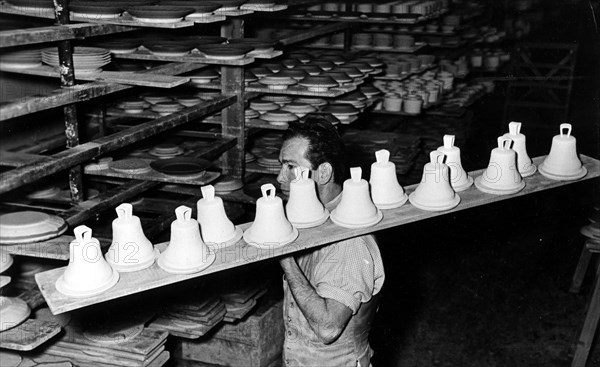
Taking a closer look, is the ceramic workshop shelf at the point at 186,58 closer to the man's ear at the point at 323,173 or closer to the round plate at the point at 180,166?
the round plate at the point at 180,166

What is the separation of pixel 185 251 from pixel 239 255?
22 centimetres

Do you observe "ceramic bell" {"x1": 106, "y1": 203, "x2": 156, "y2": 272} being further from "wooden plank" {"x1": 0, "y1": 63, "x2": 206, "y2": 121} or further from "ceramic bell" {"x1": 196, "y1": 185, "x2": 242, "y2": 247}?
"wooden plank" {"x1": 0, "y1": 63, "x2": 206, "y2": 121}

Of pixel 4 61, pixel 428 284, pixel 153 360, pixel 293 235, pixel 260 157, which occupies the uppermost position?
pixel 4 61

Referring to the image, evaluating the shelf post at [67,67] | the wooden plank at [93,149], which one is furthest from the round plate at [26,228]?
the shelf post at [67,67]

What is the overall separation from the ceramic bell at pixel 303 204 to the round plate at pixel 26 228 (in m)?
1.11

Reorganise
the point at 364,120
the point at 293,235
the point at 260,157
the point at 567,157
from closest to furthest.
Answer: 1. the point at 293,235
2. the point at 567,157
3. the point at 260,157
4. the point at 364,120

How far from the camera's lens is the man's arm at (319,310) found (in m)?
2.37

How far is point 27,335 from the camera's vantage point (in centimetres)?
264

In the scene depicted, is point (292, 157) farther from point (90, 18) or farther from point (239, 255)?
point (90, 18)

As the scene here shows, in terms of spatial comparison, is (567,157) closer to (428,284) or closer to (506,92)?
(428,284)

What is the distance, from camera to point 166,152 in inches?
185

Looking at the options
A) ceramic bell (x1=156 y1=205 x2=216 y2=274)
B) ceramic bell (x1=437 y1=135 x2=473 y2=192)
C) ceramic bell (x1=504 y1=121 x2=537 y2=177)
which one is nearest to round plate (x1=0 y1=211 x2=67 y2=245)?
ceramic bell (x1=156 y1=205 x2=216 y2=274)

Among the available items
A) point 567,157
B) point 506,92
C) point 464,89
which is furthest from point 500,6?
point 567,157

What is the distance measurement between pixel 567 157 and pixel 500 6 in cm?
802
